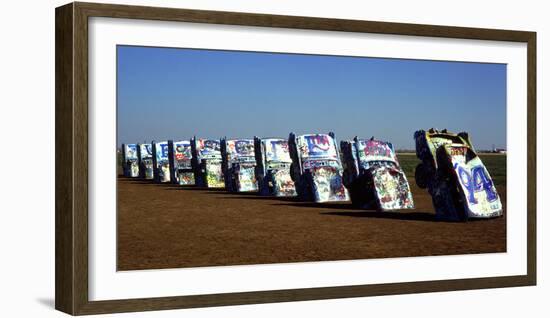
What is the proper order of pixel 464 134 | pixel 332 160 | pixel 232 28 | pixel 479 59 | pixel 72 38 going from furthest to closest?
pixel 332 160
pixel 464 134
pixel 479 59
pixel 232 28
pixel 72 38

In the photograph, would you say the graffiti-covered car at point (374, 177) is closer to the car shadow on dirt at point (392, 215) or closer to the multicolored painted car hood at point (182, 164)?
the car shadow on dirt at point (392, 215)

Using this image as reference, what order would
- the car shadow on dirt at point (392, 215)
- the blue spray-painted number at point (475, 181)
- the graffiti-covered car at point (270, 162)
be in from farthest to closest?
the graffiti-covered car at point (270, 162) → the car shadow on dirt at point (392, 215) → the blue spray-painted number at point (475, 181)

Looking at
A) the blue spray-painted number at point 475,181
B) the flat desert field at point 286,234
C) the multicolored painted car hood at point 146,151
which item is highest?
the multicolored painted car hood at point 146,151

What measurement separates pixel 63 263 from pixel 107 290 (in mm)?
583

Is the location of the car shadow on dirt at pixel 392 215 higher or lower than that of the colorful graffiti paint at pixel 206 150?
lower

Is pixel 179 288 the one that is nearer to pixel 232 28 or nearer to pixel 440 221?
pixel 232 28

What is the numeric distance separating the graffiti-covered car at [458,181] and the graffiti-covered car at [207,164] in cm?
1092

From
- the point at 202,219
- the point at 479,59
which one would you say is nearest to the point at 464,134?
the point at 479,59

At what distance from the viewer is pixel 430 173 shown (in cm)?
1631

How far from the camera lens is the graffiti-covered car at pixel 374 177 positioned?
61.9ft

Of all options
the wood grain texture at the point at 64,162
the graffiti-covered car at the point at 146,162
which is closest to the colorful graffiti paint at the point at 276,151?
the graffiti-covered car at the point at 146,162

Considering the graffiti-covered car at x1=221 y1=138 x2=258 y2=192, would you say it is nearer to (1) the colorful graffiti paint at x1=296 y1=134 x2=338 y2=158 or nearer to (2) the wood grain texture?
(1) the colorful graffiti paint at x1=296 y1=134 x2=338 y2=158

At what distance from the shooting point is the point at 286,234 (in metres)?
14.4

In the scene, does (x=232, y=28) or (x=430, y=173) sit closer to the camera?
(x=232, y=28)
